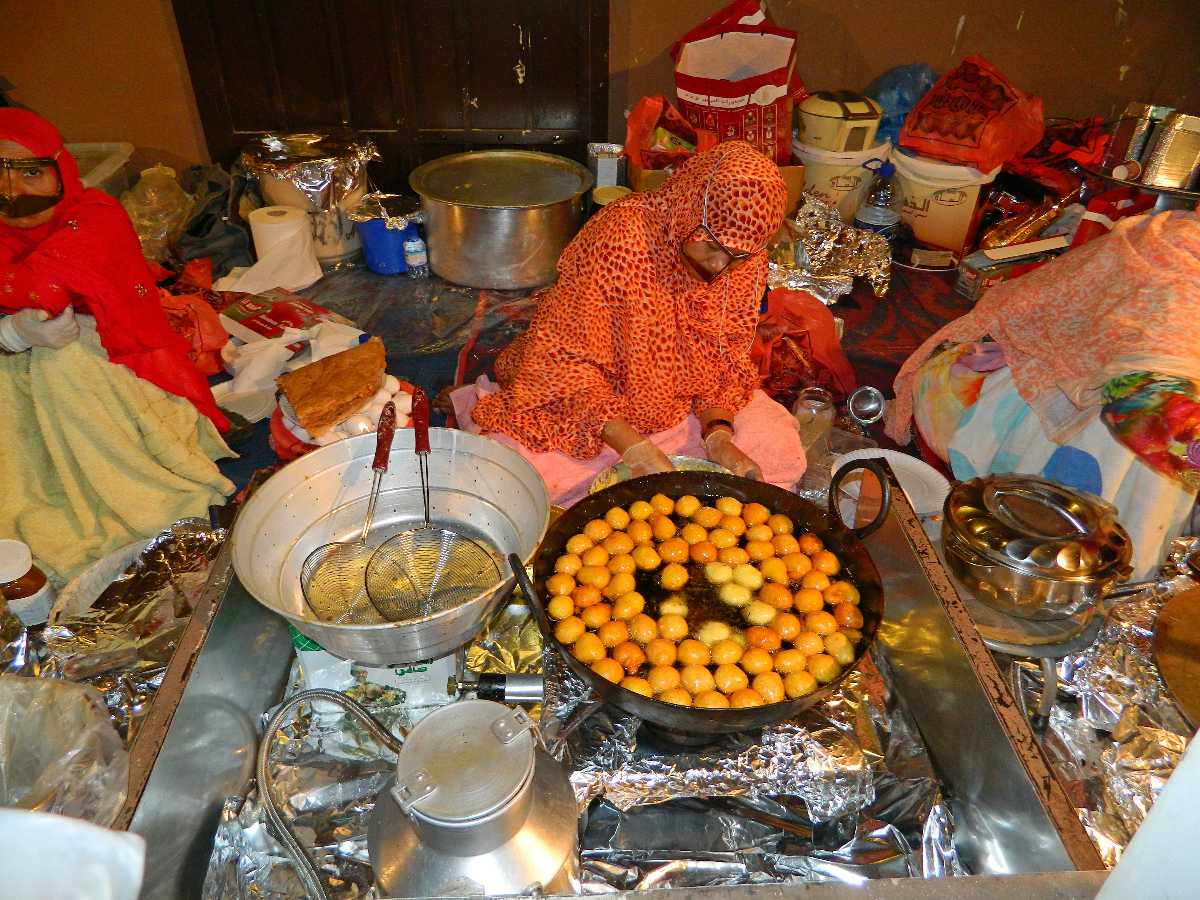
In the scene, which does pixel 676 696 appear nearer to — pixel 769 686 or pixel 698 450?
pixel 769 686

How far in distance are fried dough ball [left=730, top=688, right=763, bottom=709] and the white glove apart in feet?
6.81

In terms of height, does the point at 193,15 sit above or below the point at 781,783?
above

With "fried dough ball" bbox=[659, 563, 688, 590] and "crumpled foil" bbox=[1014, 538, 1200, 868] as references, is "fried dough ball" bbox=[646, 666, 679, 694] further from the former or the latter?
"crumpled foil" bbox=[1014, 538, 1200, 868]

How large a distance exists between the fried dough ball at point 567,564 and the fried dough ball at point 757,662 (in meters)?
0.37

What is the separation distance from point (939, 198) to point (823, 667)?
395 centimetres

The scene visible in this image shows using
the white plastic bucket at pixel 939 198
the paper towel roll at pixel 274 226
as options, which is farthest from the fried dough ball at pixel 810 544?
the white plastic bucket at pixel 939 198

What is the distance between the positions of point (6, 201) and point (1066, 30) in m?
5.58

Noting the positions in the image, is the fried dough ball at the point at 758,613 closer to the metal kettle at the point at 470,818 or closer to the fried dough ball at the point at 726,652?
the fried dough ball at the point at 726,652

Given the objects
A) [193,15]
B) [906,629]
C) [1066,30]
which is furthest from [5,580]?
[1066,30]

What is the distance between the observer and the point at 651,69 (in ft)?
15.0

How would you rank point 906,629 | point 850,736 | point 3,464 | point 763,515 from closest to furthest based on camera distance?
point 850,736
point 906,629
point 763,515
point 3,464

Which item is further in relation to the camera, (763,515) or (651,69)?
(651,69)

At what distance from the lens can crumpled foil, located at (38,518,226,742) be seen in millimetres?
1486

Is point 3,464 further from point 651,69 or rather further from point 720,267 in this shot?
point 651,69
